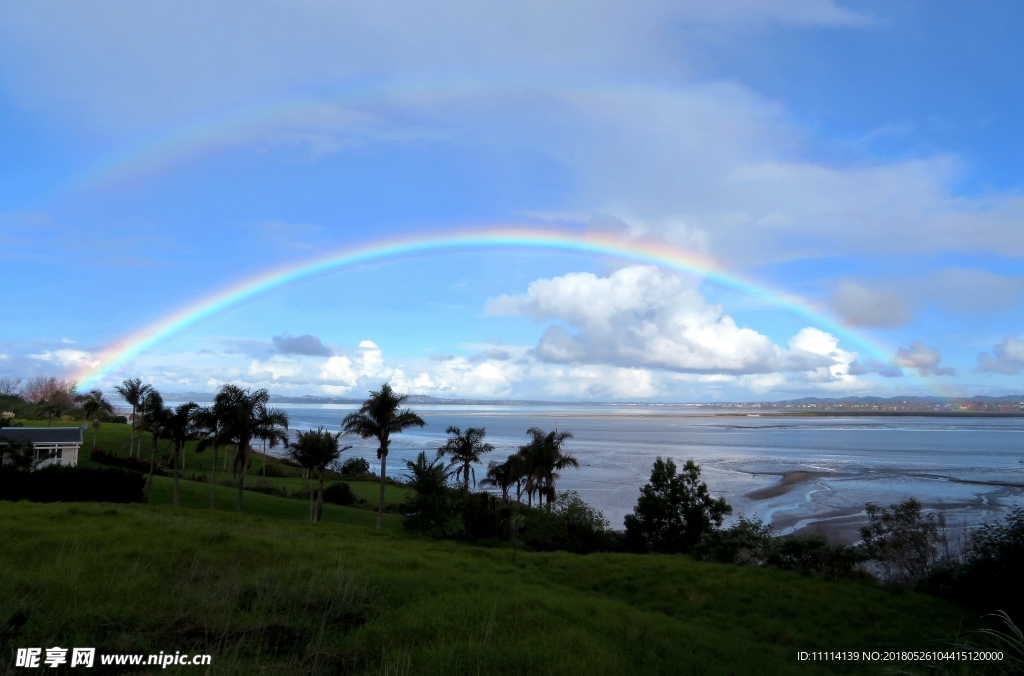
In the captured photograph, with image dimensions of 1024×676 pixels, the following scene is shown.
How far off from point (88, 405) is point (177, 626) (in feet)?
224

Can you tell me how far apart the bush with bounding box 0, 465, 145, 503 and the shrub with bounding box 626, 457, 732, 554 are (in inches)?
1152

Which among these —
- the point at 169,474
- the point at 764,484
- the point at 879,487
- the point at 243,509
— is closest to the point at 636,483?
the point at 764,484

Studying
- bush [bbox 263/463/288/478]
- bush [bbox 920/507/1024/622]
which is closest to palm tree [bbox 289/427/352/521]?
bush [bbox 263/463/288/478]

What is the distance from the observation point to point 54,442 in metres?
51.4

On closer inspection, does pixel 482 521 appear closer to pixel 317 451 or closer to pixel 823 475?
pixel 317 451

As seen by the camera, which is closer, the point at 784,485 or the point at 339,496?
the point at 339,496

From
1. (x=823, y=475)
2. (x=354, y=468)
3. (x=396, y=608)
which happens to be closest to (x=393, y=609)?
(x=396, y=608)

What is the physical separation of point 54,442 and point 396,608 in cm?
5221

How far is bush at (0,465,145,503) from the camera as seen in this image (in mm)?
32906

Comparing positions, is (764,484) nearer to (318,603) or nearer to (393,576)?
(393,576)

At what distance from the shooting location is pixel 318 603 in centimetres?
1136

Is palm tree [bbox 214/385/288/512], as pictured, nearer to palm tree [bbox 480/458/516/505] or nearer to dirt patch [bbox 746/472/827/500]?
palm tree [bbox 480/458/516/505]

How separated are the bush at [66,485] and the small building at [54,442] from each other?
1768 centimetres

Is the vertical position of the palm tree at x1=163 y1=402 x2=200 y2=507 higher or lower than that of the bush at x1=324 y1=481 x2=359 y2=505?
higher
